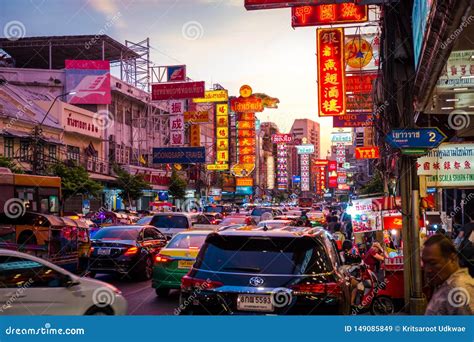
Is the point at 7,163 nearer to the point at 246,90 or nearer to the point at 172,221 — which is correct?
the point at 172,221

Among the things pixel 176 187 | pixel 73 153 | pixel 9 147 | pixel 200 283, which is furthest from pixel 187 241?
pixel 176 187

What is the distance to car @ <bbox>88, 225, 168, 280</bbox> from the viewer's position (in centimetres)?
1495

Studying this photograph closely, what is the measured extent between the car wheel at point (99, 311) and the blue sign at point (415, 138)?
5.17m

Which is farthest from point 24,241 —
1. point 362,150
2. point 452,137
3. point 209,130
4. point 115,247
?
point 209,130

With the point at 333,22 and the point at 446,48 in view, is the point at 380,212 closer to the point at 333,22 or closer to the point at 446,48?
the point at 333,22

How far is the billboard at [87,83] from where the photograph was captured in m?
54.2

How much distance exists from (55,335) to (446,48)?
5.53 meters

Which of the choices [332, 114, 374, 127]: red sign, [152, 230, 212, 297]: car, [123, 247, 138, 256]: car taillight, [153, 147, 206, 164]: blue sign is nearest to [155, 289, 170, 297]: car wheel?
[152, 230, 212, 297]: car

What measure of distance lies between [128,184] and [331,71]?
32.6 meters

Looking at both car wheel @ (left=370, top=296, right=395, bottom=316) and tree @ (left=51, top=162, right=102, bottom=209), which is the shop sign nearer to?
car wheel @ (left=370, top=296, right=395, bottom=316)

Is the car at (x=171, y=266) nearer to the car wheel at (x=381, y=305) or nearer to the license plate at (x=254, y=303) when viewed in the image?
the car wheel at (x=381, y=305)

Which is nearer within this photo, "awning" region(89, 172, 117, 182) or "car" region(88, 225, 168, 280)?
"car" region(88, 225, 168, 280)

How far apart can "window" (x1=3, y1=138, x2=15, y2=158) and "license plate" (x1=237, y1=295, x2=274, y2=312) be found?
33.6 metres

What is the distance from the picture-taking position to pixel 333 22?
1673 centimetres
